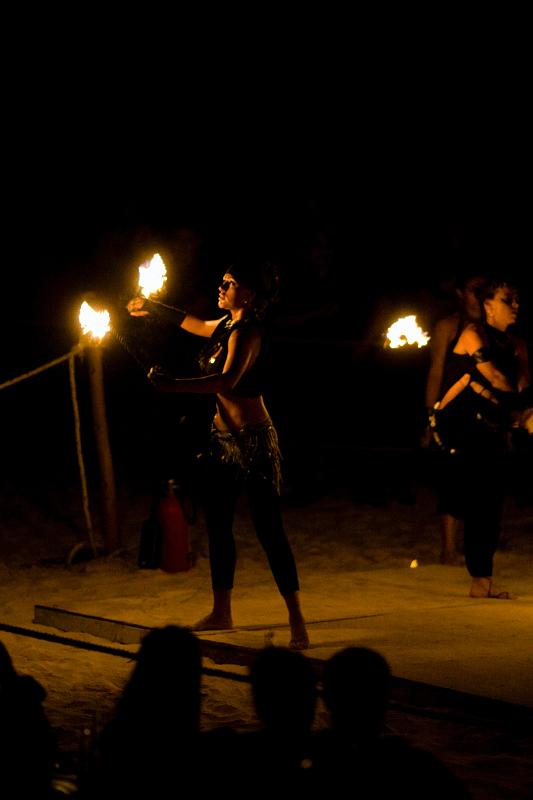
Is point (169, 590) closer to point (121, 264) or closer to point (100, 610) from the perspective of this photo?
point (100, 610)

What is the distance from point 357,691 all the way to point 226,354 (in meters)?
2.91

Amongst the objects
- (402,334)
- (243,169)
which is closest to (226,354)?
(402,334)

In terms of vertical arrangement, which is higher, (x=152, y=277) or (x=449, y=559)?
(x=152, y=277)

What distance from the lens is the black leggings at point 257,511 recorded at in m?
5.43

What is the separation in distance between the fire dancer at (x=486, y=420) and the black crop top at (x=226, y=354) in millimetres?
1424

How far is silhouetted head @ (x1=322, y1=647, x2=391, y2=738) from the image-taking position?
2822mm

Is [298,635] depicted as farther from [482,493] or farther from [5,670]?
[5,670]

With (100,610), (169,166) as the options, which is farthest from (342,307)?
(100,610)

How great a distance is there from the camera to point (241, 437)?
5.50 m

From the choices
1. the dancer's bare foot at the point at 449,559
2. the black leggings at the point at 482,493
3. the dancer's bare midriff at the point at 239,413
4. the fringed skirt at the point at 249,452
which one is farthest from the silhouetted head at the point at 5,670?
the dancer's bare foot at the point at 449,559

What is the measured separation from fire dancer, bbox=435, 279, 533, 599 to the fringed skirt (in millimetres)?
1398

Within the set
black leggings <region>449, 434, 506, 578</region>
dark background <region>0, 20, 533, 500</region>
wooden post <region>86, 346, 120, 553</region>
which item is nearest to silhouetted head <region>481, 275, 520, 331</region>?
black leggings <region>449, 434, 506, 578</region>

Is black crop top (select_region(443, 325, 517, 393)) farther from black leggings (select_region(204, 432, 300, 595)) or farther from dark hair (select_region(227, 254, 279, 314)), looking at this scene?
black leggings (select_region(204, 432, 300, 595))

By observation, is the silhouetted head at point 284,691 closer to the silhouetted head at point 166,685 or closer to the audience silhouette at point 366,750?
the audience silhouette at point 366,750
